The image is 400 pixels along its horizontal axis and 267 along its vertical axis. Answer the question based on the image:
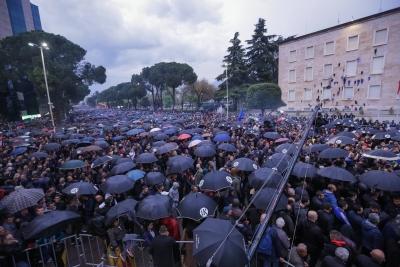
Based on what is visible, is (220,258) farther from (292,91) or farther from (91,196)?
(292,91)

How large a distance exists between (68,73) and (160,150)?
28.0m

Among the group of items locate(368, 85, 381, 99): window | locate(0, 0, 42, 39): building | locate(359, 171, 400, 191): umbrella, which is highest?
locate(0, 0, 42, 39): building

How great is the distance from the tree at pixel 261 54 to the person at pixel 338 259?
4340cm

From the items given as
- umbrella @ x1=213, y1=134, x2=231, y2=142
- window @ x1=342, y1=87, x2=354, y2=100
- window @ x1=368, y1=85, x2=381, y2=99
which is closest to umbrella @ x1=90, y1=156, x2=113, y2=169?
umbrella @ x1=213, y1=134, x2=231, y2=142

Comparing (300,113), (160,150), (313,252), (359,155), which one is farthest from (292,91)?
(313,252)

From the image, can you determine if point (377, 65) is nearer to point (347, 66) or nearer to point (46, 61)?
point (347, 66)

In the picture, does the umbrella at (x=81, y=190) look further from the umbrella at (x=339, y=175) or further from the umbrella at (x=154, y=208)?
the umbrella at (x=339, y=175)

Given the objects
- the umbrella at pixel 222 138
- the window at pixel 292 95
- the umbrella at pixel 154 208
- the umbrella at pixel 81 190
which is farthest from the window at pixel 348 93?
the umbrella at pixel 81 190

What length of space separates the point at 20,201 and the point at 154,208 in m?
3.19

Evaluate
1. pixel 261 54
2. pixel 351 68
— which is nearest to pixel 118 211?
pixel 351 68

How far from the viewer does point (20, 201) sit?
4.86 meters

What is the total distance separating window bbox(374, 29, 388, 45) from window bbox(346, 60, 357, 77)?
346cm

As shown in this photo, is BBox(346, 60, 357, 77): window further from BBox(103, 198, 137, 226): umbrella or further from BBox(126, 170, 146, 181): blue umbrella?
BBox(103, 198, 137, 226): umbrella

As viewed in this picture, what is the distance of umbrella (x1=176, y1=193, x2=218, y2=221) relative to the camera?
4.55 m
